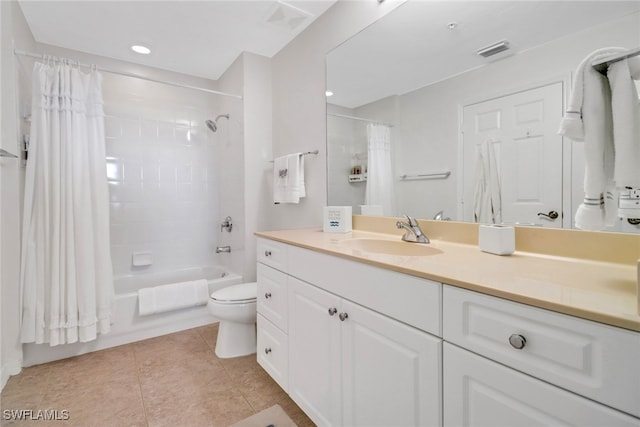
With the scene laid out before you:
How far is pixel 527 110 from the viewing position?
107 centimetres

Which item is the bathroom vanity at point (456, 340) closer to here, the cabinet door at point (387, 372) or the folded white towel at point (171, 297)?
the cabinet door at point (387, 372)

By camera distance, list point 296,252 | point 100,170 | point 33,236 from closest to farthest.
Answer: point 296,252 < point 33,236 < point 100,170

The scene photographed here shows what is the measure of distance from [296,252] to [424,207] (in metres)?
0.68

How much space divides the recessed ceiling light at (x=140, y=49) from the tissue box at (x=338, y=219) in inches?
84.2

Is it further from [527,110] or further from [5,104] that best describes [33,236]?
[527,110]

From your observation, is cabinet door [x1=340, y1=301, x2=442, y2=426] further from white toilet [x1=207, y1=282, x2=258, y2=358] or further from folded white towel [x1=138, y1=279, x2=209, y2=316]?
folded white towel [x1=138, y1=279, x2=209, y2=316]

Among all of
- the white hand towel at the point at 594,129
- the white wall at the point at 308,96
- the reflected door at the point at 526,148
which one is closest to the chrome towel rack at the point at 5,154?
the white wall at the point at 308,96

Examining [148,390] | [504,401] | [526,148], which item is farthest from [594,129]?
[148,390]

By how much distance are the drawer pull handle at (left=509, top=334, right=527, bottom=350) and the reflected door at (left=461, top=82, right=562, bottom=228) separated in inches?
24.3

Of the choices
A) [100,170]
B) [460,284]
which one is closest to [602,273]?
[460,284]

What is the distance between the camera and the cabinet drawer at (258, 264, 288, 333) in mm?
1448

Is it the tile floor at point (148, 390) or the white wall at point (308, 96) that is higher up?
the white wall at point (308, 96)

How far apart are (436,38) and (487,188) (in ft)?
2.54

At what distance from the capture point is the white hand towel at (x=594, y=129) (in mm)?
752
